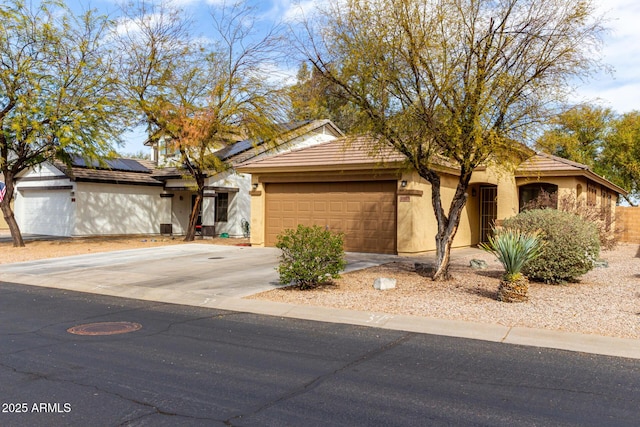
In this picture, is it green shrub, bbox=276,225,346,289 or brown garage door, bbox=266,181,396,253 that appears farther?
brown garage door, bbox=266,181,396,253

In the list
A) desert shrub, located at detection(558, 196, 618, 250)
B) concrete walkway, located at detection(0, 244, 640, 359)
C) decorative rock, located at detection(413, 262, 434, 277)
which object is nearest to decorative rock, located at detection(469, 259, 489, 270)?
decorative rock, located at detection(413, 262, 434, 277)

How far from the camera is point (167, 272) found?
14125 mm

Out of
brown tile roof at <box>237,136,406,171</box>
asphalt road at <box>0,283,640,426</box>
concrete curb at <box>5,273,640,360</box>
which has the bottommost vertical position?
asphalt road at <box>0,283,640,426</box>

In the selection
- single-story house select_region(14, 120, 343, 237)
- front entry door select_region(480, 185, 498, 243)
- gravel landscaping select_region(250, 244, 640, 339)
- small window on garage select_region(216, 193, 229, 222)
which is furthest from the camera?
small window on garage select_region(216, 193, 229, 222)

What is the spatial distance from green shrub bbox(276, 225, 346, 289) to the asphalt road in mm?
2649

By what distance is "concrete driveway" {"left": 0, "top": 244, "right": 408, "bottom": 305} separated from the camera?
11438 mm

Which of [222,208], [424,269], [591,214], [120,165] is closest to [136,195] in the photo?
[120,165]

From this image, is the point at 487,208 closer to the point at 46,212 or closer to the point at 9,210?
the point at 9,210

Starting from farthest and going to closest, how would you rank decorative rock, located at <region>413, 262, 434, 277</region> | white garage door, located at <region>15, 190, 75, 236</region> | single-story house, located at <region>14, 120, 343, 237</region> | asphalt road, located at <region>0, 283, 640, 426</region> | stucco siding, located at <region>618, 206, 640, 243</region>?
1. white garage door, located at <region>15, 190, 75, 236</region>
2. stucco siding, located at <region>618, 206, 640, 243</region>
3. single-story house, located at <region>14, 120, 343, 237</region>
4. decorative rock, located at <region>413, 262, 434, 277</region>
5. asphalt road, located at <region>0, 283, 640, 426</region>

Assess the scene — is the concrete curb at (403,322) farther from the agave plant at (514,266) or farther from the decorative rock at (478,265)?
the decorative rock at (478,265)

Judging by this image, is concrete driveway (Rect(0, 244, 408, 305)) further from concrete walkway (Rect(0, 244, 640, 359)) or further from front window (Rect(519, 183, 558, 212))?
front window (Rect(519, 183, 558, 212))

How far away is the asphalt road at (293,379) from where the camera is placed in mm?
4688

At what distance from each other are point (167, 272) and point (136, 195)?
16926 mm

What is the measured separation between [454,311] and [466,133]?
3.81 m
